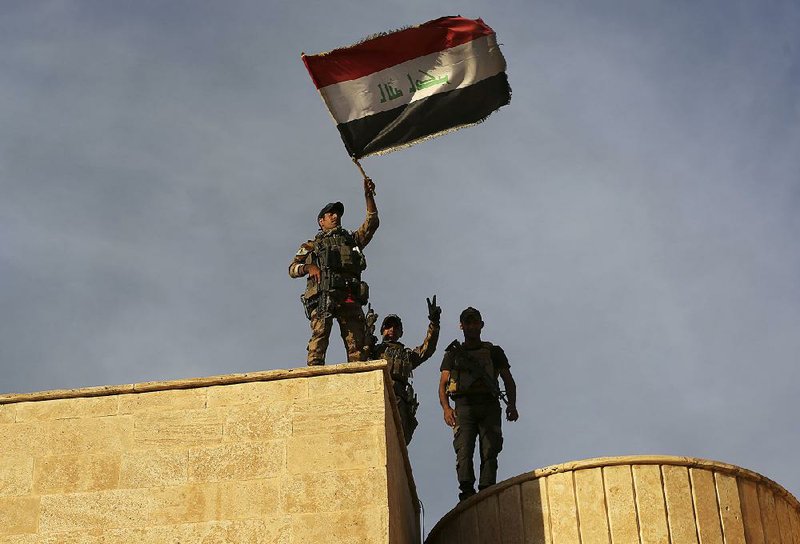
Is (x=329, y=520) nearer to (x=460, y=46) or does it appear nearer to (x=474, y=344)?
(x=474, y=344)

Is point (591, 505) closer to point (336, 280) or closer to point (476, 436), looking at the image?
point (476, 436)

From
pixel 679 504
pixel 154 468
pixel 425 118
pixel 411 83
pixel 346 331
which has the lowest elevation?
pixel 679 504

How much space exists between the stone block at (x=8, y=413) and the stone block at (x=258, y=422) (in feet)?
6.90

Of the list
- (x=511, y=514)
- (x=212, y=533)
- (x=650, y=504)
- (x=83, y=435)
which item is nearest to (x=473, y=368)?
(x=511, y=514)

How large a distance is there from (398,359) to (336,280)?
5.24 feet

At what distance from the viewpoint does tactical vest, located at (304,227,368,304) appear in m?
16.7

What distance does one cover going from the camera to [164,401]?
14.0 metres

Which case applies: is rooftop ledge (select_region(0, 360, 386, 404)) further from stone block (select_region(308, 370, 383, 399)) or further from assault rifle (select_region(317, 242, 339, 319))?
assault rifle (select_region(317, 242, 339, 319))

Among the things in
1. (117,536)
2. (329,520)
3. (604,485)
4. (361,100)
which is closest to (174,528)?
(117,536)

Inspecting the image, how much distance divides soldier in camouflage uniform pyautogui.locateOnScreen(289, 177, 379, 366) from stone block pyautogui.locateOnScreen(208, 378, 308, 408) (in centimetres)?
221

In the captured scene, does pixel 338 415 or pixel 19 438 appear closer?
pixel 338 415

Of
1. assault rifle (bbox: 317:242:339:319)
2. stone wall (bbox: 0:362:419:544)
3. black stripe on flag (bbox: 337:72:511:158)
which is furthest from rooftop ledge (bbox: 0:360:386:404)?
black stripe on flag (bbox: 337:72:511:158)

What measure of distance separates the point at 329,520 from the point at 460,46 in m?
8.09

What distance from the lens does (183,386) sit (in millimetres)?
14102
